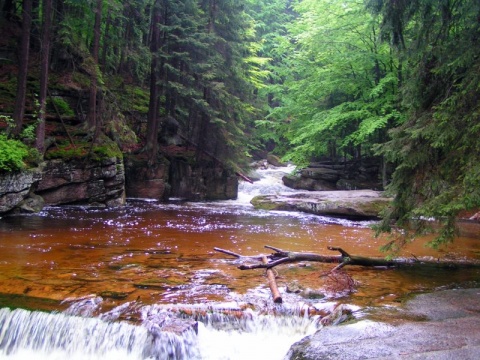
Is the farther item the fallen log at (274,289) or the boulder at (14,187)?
the boulder at (14,187)

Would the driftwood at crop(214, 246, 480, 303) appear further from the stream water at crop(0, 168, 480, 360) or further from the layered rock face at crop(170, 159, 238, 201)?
the layered rock face at crop(170, 159, 238, 201)

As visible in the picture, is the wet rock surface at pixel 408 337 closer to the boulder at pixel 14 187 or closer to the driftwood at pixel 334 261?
the driftwood at pixel 334 261

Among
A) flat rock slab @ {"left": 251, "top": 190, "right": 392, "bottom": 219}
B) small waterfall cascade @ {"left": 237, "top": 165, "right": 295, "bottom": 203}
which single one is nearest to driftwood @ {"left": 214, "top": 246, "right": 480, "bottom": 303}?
flat rock slab @ {"left": 251, "top": 190, "right": 392, "bottom": 219}

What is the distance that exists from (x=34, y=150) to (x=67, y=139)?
327 centimetres

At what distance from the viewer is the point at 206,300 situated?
572cm

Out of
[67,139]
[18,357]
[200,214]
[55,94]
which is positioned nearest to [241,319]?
[18,357]

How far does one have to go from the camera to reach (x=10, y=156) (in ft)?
39.7

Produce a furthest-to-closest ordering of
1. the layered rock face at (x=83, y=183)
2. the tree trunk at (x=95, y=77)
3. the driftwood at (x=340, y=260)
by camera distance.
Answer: the tree trunk at (x=95, y=77)
the layered rock face at (x=83, y=183)
the driftwood at (x=340, y=260)

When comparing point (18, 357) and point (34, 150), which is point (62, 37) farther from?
point (18, 357)

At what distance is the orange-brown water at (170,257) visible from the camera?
20.0 ft

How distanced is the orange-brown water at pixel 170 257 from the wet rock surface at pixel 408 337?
809 mm

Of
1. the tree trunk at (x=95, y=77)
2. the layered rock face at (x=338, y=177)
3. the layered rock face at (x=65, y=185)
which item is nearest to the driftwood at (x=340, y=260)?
the layered rock face at (x=65, y=185)

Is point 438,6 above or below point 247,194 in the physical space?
above

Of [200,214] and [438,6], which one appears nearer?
[438,6]
